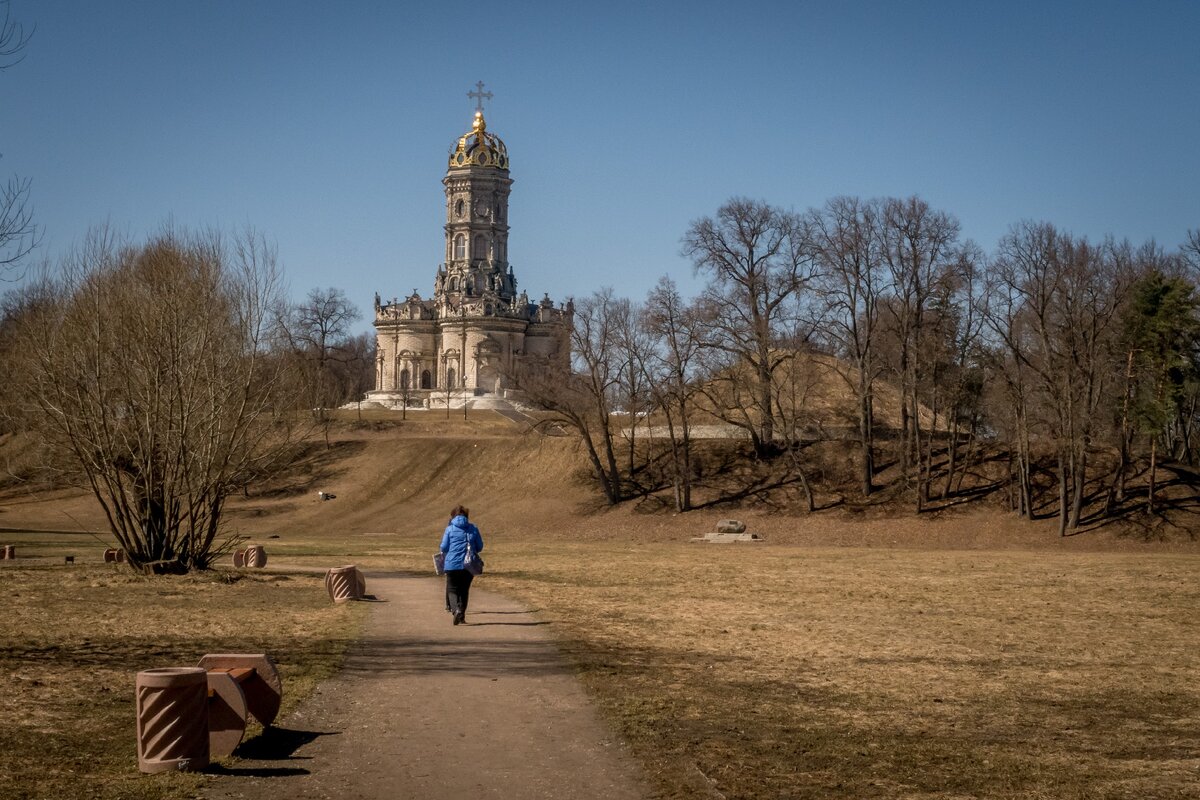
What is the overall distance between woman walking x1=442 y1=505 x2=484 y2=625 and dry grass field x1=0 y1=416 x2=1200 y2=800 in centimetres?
162

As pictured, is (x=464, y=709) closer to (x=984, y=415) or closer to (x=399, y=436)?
(x=984, y=415)

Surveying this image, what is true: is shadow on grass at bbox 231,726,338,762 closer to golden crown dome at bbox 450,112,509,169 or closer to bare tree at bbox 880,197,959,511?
bare tree at bbox 880,197,959,511

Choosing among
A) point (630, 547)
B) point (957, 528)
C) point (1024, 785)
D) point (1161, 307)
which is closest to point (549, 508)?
point (630, 547)

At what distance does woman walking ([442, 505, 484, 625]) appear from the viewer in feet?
69.1

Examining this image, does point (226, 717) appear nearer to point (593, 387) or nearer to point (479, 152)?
point (593, 387)

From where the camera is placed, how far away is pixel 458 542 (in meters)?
21.1

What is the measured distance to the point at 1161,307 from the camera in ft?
177

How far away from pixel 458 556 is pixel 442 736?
28.9ft

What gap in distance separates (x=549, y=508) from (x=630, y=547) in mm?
15333

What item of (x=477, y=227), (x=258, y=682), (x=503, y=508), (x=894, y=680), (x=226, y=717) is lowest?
(x=894, y=680)

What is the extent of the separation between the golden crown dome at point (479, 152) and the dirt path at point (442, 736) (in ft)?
376

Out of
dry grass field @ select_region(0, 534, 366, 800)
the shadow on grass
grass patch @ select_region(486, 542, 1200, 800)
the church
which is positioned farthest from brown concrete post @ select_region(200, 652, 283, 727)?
the church

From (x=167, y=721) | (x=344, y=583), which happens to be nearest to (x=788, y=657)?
(x=167, y=721)

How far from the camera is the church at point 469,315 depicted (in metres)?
124
